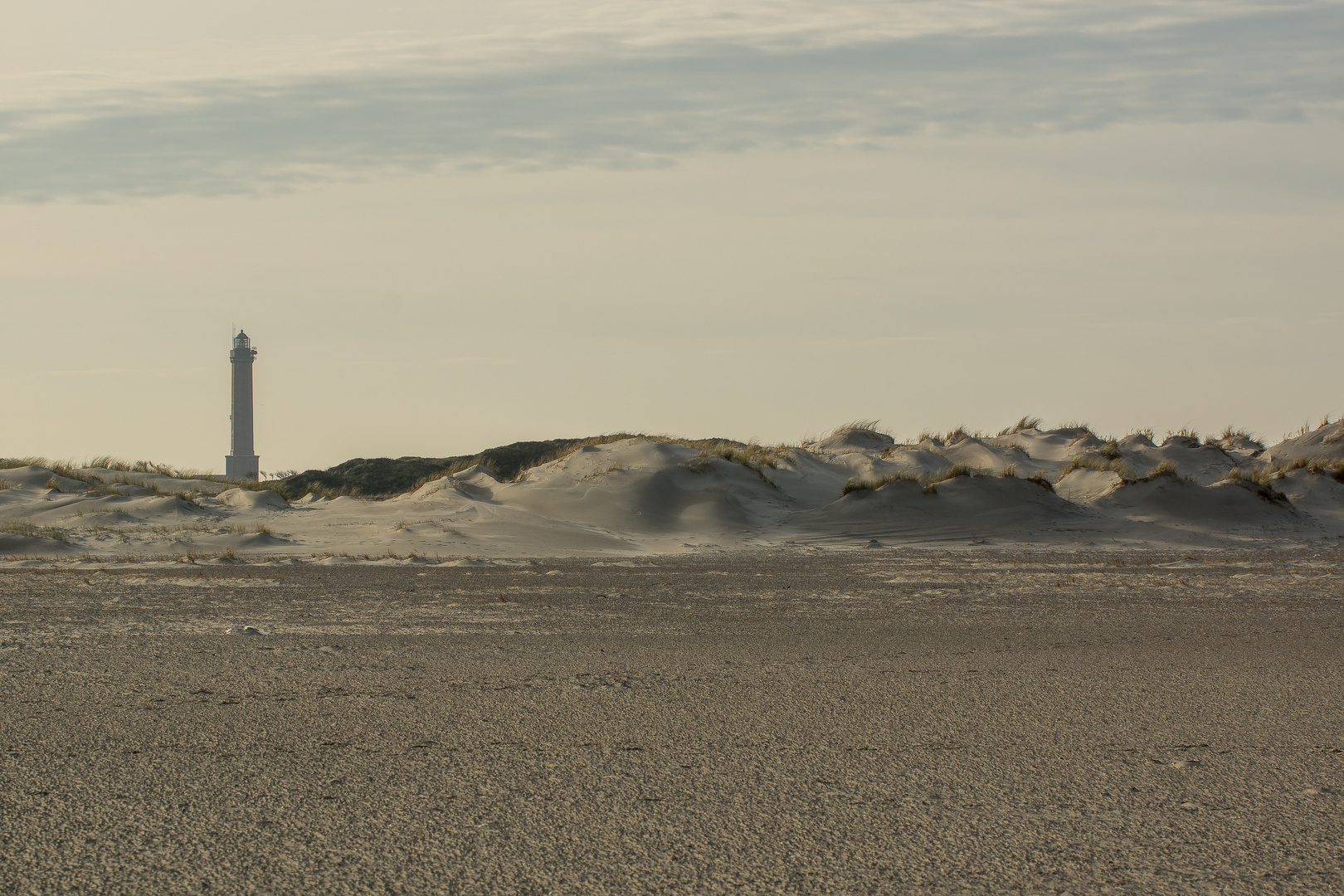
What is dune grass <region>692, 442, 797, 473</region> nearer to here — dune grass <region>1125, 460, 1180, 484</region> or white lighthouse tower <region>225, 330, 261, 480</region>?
dune grass <region>1125, 460, 1180, 484</region>

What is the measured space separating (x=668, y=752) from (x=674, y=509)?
64.0 ft

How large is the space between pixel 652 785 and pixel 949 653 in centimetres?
360

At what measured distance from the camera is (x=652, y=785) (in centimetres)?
420

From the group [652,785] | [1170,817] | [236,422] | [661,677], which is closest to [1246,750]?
[1170,817]

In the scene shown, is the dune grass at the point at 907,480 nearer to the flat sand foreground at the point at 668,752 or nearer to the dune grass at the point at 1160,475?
the dune grass at the point at 1160,475

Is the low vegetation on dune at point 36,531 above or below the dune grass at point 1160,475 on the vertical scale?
below

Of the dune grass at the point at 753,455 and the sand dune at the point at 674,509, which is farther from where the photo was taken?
the dune grass at the point at 753,455

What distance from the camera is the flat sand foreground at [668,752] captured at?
11.1 feet

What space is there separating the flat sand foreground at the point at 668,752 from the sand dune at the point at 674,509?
9.08 m

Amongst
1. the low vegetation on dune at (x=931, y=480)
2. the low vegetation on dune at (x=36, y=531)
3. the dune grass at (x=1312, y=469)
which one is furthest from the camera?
the dune grass at (x=1312, y=469)

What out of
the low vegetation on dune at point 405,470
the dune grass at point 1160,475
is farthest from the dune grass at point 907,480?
the low vegetation on dune at point 405,470

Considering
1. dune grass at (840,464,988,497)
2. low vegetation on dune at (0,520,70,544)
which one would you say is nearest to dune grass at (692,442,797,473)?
dune grass at (840,464,988,497)

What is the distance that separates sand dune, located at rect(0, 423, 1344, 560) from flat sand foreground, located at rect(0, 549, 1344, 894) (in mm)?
9081

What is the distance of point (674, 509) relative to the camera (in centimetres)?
2419
